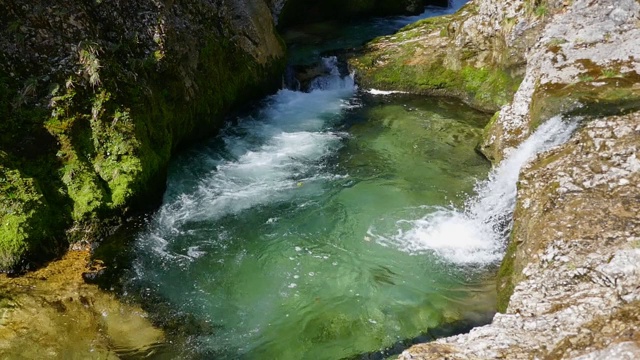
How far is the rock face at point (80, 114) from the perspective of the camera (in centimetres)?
798

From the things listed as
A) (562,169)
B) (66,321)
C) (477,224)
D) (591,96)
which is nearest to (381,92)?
(591,96)

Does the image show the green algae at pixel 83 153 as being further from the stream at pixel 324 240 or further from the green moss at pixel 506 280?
the green moss at pixel 506 280

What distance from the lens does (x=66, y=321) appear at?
6.78 m

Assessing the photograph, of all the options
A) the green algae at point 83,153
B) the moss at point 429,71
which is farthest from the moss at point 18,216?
the moss at point 429,71

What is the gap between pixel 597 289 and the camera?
518 centimetres

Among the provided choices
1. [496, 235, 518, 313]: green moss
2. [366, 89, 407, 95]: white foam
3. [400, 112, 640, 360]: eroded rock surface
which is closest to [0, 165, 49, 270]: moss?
[400, 112, 640, 360]: eroded rock surface

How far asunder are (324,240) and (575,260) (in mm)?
3962

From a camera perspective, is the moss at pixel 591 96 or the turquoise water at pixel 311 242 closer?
the turquoise water at pixel 311 242

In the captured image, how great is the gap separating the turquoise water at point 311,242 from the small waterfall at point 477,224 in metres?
0.07

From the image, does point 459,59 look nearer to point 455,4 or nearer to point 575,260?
point 455,4

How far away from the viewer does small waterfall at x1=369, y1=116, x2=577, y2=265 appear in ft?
26.2

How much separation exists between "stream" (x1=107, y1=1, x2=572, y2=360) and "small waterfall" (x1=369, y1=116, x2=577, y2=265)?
2cm

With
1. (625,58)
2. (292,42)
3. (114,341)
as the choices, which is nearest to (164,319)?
(114,341)

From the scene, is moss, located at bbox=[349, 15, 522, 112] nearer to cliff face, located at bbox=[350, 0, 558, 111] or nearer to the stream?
cliff face, located at bbox=[350, 0, 558, 111]
